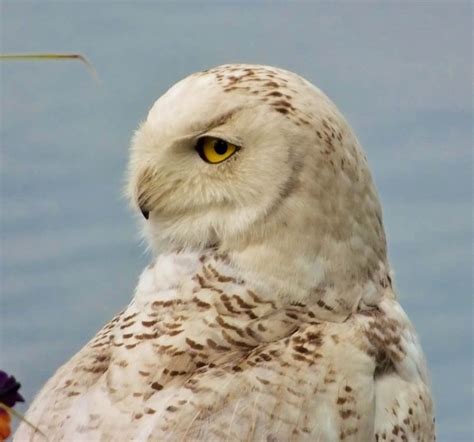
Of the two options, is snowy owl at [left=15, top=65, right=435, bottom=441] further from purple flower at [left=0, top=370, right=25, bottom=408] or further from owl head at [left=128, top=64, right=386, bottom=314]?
purple flower at [left=0, top=370, right=25, bottom=408]

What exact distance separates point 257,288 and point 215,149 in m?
0.31

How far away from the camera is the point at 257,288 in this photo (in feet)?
6.64

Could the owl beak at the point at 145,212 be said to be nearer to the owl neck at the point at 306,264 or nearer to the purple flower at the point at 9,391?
the owl neck at the point at 306,264

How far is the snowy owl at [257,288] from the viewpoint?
Answer: 1.82m

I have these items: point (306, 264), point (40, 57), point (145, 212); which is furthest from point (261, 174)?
point (40, 57)

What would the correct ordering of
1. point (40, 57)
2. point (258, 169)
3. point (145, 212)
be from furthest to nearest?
1. point (145, 212)
2. point (258, 169)
3. point (40, 57)

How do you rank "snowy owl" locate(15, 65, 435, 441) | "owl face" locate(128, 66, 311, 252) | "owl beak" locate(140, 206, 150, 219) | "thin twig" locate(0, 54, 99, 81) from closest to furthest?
"thin twig" locate(0, 54, 99, 81) < "snowy owl" locate(15, 65, 435, 441) < "owl face" locate(128, 66, 311, 252) < "owl beak" locate(140, 206, 150, 219)

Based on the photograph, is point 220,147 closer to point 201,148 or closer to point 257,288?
point 201,148

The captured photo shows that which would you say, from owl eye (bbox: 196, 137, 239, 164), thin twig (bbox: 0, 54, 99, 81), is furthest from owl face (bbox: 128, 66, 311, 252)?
thin twig (bbox: 0, 54, 99, 81)

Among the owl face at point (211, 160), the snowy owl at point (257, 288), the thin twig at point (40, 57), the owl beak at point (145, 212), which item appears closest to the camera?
the thin twig at point (40, 57)

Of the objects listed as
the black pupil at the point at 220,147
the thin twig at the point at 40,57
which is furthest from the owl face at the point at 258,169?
the thin twig at the point at 40,57

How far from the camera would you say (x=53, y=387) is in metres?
1.97

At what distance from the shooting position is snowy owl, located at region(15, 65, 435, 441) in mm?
1816

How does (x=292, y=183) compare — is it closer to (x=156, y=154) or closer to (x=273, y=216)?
(x=273, y=216)
